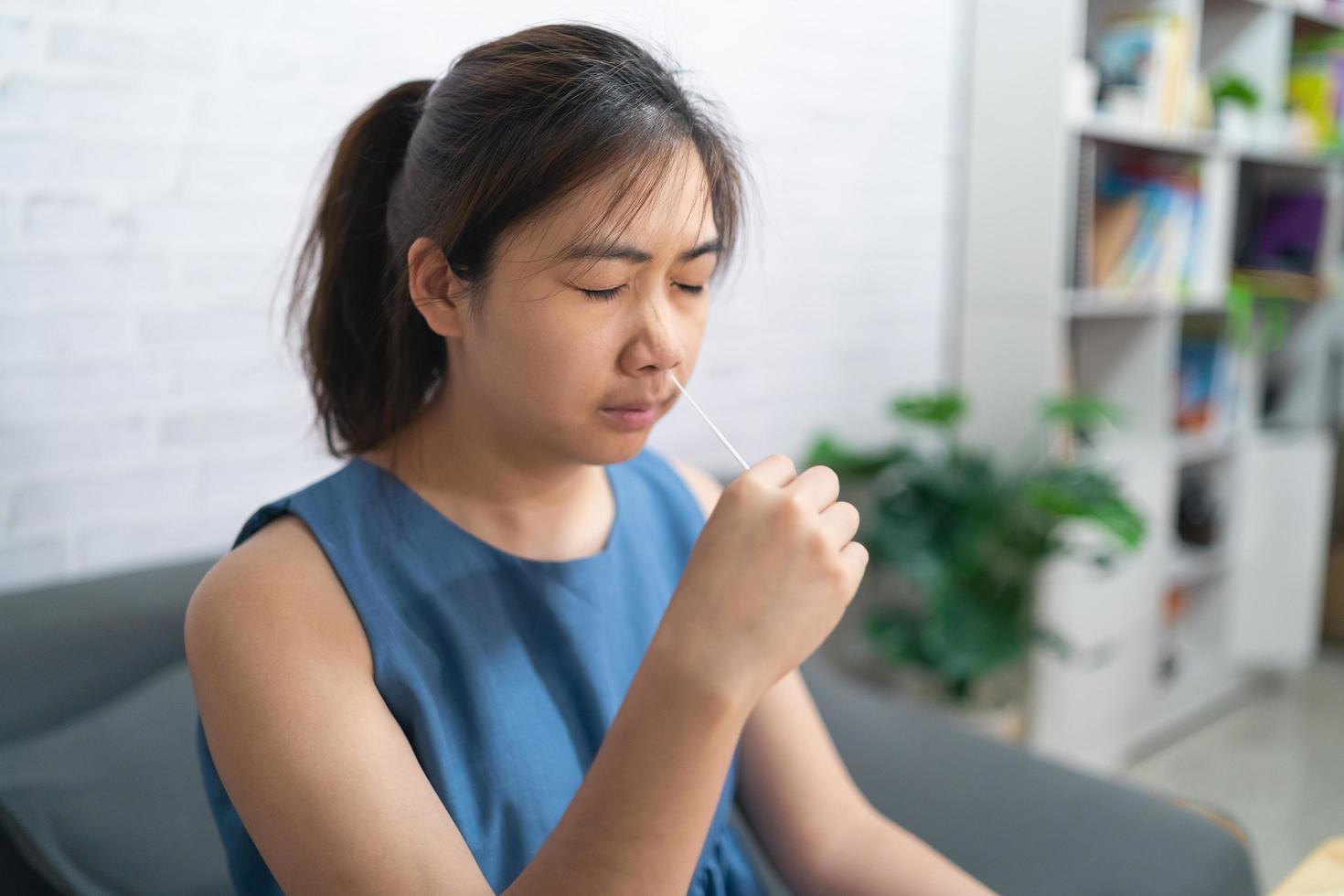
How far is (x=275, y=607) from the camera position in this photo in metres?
0.78

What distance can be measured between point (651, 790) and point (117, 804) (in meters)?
0.78

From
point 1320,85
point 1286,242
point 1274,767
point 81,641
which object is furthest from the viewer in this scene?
point 1286,242

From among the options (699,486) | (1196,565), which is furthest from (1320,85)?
(699,486)

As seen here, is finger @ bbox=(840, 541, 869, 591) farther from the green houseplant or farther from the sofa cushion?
the green houseplant

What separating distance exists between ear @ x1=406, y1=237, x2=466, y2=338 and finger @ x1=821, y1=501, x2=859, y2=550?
32cm

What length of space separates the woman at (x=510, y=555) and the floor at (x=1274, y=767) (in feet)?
5.98

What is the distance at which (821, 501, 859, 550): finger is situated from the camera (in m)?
0.68

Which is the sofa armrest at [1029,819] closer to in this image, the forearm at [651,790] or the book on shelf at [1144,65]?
the forearm at [651,790]

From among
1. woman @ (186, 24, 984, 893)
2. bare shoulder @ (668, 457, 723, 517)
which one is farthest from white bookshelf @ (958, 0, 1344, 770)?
woman @ (186, 24, 984, 893)

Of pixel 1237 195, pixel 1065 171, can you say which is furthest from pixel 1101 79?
pixel 1237 195

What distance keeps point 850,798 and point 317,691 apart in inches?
22.8

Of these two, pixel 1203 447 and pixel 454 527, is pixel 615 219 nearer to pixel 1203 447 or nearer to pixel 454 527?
pixel 454 527

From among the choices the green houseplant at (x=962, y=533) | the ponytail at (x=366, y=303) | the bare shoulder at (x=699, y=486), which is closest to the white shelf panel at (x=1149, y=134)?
the green houseplant at (x=962, y=533)

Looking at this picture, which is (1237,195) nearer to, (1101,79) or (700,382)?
(1101,79)
